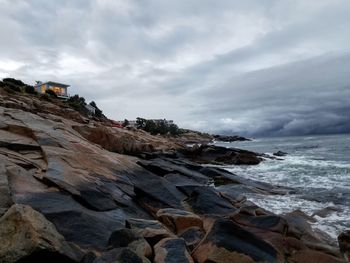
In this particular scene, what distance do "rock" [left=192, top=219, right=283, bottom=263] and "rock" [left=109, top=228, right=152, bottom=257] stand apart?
1.04 metres

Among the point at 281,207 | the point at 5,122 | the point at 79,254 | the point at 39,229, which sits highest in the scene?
the point at 5,122

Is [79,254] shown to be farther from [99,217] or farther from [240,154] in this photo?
[240,154]

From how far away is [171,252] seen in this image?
586 centimetres

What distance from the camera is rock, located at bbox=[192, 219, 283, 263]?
6089mm

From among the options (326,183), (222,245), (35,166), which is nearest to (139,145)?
(326,183)

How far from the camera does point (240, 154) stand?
35531 millimetres

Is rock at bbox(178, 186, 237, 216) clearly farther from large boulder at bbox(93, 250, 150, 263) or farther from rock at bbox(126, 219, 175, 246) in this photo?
large boulder at bbox(93, 250, 150, 263)

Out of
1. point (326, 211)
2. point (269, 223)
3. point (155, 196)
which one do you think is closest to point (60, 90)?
point (155, 196)

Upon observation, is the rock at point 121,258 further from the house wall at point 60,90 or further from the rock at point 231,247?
the house wall at point 60,90

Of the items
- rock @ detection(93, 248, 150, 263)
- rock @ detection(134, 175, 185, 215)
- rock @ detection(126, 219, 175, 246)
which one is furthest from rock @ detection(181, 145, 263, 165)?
rock @ detection(93, 248, 150, 263)

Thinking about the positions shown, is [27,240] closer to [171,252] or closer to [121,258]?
[121,258]

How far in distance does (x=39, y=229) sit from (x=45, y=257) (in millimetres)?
411

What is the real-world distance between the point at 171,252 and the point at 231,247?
1.18m

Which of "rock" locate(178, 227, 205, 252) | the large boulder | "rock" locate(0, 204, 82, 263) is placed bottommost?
"rock" locate(178, 227, 205, 252)
